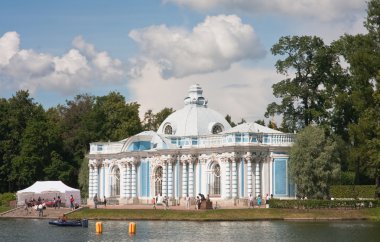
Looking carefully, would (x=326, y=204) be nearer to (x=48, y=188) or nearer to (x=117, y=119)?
(x=48, y=188)

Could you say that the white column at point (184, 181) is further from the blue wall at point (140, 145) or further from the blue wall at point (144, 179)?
the blue wall at point (140, 145)

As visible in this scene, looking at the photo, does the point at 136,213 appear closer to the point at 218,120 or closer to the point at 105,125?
the point at 218,120

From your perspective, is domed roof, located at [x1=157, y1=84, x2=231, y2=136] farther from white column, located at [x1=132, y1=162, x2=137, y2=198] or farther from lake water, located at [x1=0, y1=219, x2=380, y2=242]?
lake water, located at [x1=0, y1=219, x2=380, y2=242]

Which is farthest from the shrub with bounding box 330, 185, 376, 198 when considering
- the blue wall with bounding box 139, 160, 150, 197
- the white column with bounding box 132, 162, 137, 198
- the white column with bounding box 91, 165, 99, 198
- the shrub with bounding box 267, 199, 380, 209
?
the white column with bounding box 91, 165, 99, 198

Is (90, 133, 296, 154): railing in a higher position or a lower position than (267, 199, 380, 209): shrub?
higher

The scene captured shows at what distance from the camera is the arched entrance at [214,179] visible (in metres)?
74.8

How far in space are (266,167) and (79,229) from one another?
2149 centimetres

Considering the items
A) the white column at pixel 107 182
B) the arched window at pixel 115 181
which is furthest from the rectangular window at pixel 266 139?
the white column at pixel 107 182

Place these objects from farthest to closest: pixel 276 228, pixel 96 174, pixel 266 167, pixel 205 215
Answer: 1. pixel 96 174
2. pixel 266 167
3. pixel 205 215
4. pixel 276 228

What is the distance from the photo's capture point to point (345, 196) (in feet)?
248

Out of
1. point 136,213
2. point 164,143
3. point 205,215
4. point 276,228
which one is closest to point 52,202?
point 164,143

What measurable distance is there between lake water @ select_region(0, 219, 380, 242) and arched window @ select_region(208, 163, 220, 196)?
13407mm

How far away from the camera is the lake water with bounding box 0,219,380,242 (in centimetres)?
4738

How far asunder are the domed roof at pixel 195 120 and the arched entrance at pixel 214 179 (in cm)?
495
